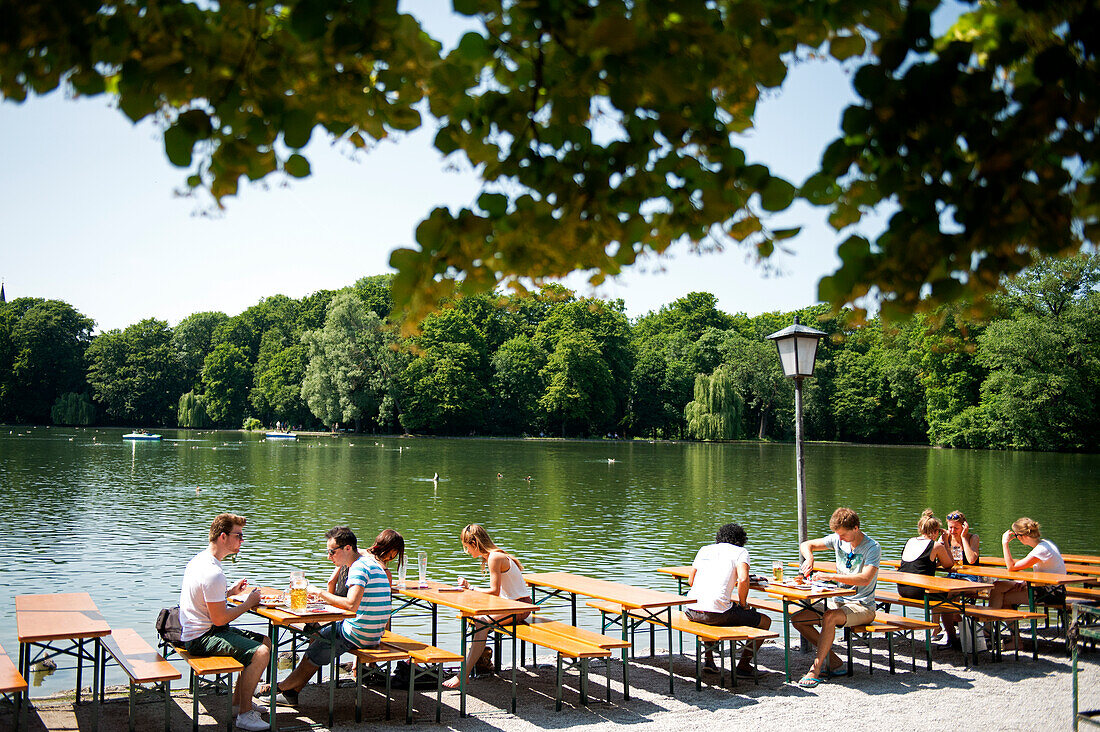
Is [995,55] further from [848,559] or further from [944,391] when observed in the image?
[944,391]

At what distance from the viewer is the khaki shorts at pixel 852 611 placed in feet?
25.4

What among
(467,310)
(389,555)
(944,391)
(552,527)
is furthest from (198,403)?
(389,555)

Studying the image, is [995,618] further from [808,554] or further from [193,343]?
→ [193,343]

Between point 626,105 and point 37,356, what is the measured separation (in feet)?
340

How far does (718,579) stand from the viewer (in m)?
7.61

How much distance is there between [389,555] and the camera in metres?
7.11

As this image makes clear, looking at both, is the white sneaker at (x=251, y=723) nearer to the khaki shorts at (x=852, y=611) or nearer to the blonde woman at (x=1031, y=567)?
the khaki shorts at (x=852, y=611)

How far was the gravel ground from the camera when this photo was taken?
6297mm

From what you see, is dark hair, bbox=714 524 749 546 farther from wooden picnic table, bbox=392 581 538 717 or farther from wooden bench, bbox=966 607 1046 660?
wooden bench, bbox=966 607 1046 660

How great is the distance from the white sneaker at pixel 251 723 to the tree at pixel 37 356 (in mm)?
98943

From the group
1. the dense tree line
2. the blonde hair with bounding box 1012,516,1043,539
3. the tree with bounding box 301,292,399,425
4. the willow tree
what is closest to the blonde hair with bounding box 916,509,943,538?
the blonde hair with bounding box 1012,516,1043,539

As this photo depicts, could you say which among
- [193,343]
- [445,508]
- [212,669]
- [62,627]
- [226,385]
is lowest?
[445,508]

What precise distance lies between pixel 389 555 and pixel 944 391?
67799mm

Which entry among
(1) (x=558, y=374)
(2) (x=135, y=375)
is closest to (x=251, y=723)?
(1) (x=558, y=374)
